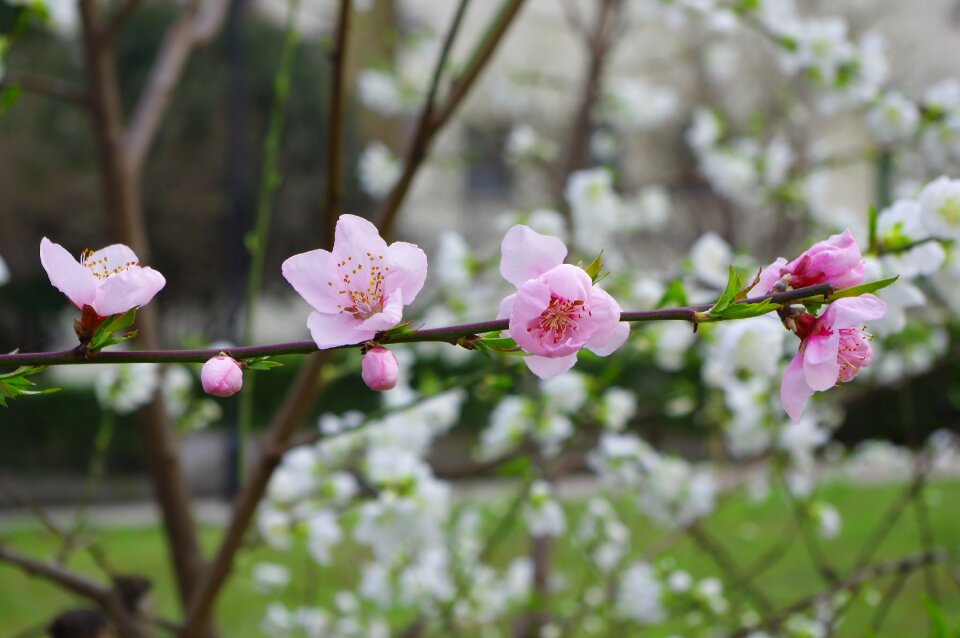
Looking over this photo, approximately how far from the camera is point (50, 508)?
25.7 ft

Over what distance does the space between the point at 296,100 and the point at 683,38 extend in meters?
4.38

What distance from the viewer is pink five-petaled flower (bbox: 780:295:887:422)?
2.17 feet

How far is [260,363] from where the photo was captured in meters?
0.66

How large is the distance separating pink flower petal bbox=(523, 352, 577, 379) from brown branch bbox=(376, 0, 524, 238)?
903 mm

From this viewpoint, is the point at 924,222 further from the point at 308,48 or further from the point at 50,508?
the point at 308,48

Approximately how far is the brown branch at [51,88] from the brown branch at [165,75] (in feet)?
0.40

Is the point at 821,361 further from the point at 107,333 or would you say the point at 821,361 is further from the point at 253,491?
the point at 253,491

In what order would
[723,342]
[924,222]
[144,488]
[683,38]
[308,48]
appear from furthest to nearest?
[308,48], [683,38], [144,488], [723,342], [924,222]

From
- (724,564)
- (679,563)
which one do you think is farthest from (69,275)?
(679,563)

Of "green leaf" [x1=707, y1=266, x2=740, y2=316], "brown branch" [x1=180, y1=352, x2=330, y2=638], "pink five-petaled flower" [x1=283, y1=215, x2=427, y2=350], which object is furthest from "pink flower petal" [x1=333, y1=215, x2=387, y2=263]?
"brown branch" [x1=180, y1=352, x2=330, y2=638]

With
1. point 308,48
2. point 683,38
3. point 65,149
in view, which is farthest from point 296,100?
point 683,38

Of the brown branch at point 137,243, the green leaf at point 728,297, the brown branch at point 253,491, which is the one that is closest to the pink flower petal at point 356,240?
the green leaf at point 728,297

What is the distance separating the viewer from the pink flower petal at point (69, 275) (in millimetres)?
656

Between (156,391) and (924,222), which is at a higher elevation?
(156,391)
